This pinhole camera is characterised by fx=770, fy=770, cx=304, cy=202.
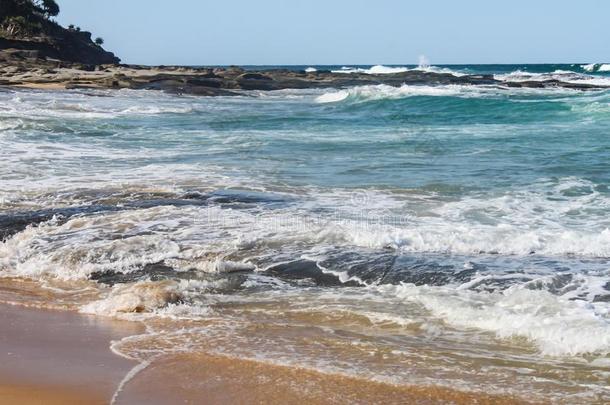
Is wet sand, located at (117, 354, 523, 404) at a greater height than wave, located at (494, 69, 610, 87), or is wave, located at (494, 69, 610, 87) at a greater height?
wave, located at (494, 69, 610, 87)

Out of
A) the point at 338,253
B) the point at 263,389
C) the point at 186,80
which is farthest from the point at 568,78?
the point at 263,389

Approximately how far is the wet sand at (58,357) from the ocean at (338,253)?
206mm

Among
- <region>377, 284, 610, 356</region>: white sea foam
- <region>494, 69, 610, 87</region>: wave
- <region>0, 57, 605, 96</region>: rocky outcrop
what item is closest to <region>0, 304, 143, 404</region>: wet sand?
<region>377, 284, 610, 356</region>: white sea foam

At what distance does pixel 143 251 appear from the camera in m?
7.85

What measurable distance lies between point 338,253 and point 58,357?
3.49 meters

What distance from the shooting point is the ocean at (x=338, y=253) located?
517cm

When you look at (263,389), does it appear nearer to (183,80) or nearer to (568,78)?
(183,80)

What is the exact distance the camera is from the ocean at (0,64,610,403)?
517 centimetres

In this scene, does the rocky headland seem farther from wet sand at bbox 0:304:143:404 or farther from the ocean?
wet sand at bbox 0:304:143:404

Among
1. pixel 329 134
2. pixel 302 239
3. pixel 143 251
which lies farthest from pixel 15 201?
pixel 329 134

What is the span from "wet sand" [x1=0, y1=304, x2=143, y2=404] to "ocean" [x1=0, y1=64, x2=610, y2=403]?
0.68ft

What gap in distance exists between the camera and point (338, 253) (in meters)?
Result: 7.79

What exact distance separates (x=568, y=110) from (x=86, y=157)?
729 inches

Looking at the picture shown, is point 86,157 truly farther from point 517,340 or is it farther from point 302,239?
point 517,340
